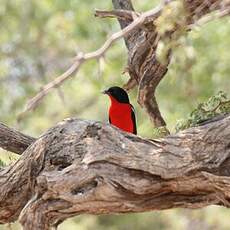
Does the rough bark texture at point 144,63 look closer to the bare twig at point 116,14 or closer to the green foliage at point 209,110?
the bare twig at point 116,14

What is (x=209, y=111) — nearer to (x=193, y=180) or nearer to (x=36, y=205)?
(x=193, y=180)

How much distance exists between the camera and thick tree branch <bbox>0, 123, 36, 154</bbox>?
534cm

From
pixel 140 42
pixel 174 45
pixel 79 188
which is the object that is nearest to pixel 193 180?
pixel 79 188

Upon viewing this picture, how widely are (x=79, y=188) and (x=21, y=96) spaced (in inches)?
433

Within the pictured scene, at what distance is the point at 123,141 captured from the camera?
4.66m

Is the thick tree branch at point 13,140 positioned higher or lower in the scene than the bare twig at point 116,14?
lower

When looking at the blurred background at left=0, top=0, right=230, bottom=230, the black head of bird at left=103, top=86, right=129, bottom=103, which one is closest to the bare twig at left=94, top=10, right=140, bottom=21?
the black head of bird at left=103, top=86, right=129, bottom=103

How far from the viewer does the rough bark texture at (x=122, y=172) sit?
4.59 m

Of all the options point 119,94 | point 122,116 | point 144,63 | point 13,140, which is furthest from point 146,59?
point 119,94

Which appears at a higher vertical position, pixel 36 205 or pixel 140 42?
pixel 140 42

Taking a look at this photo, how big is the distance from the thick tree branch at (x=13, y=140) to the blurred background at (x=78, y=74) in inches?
201

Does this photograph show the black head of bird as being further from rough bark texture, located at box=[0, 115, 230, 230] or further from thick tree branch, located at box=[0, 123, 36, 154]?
rough bark texture, located at box=[0, 115, 230, 230]

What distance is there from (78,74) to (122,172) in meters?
8.49

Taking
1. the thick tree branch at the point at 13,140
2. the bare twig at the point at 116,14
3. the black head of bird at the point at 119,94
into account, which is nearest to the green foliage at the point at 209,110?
the bare twig at the point at 116,14
